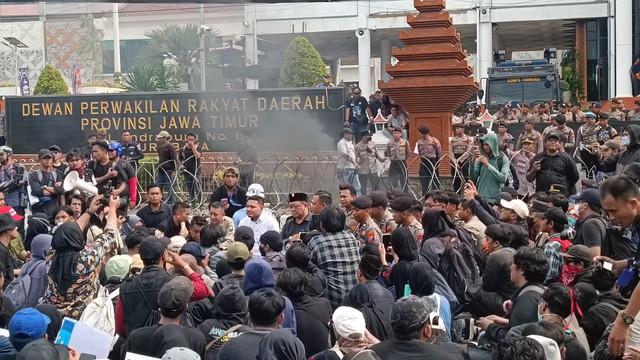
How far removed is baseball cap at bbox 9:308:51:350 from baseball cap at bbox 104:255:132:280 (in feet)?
5.95

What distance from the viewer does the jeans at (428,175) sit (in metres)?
15.7

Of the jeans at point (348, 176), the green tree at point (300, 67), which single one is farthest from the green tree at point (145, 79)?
the jeans at point (348, 176)

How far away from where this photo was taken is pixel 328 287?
328 inches

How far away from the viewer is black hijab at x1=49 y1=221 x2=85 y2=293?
7.75 m

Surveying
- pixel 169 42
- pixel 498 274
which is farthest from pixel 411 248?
pixel 169 42

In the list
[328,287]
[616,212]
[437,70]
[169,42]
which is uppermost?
A: [169,42]

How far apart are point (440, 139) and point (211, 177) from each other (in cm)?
419

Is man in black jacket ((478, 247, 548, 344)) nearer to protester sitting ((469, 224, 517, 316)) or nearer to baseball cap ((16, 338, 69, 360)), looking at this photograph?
protester sitting ((469, 224, 517, 316))

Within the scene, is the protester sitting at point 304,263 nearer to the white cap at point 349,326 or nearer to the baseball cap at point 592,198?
the white cap at point 349,326

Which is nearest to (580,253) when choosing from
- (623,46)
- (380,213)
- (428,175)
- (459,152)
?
(380,213)

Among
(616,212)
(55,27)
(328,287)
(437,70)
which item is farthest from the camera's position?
(55,27)

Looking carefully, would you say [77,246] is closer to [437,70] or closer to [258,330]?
[258,330]

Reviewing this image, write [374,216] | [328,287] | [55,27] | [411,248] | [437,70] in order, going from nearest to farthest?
1. [411,248]
2. [328,287]
3. [374,216]
4. [437,70]
5. [55,27]

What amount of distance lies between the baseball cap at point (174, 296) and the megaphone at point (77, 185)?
6438mm
